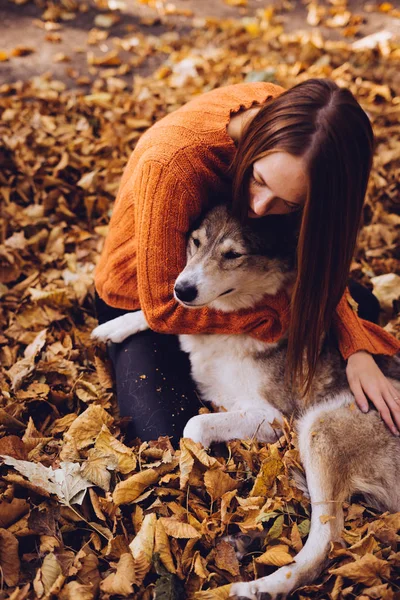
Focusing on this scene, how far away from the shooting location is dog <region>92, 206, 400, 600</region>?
92.3 inches

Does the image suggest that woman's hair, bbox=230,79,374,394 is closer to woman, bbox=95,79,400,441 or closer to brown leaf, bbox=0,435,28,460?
woman, bbox=95,79,400,441

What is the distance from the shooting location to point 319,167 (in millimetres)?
1975

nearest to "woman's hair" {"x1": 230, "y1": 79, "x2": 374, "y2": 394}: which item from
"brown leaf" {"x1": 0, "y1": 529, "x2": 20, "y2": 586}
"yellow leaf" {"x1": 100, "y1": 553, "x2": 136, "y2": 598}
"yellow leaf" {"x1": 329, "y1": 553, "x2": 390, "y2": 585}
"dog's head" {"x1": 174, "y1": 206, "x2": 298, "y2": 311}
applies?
"dog's head" {"x1": 174, "y1": 206, "x2": 298, "y2": 311}

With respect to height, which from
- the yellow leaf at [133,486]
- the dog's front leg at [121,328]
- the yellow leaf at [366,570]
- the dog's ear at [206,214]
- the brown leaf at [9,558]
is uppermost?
the dog's ear at [206,214]

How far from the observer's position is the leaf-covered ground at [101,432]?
2.14 m

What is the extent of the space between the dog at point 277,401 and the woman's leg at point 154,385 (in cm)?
15

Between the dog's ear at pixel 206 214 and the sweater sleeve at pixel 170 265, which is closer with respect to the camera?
the sweater sleeve at pixel 170 265

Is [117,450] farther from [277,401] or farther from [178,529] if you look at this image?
[277,401]

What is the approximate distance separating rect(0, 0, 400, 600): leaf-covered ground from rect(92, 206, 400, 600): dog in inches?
3.4

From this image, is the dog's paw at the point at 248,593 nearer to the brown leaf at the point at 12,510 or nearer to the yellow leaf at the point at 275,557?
the yellow leaf at the point at 275,557

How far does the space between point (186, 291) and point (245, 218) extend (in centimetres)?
45

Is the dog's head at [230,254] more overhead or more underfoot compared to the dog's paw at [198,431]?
more overhead

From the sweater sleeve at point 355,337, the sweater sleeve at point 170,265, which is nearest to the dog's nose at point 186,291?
the sweater sleeve at point 170,265

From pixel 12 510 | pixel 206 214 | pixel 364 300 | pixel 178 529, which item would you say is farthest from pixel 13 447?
pixel 364 300
